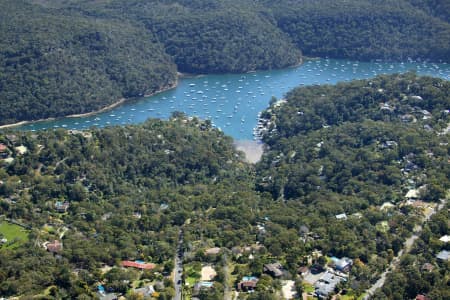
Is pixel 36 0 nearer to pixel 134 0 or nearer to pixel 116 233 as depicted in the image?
pixel 134 0

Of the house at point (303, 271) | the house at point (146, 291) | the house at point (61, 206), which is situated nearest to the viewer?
the house at point (146, 291)

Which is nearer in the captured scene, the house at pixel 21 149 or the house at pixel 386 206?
the house at pixel 386 206

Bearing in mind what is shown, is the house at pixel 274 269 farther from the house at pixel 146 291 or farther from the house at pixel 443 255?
the house at pixel 443 255

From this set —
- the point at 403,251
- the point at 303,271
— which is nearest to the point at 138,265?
the point at 303,271

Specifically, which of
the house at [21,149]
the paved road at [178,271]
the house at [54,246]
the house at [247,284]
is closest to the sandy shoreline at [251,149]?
the house at [21,149]

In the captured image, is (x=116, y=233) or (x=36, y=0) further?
(x=36, y=0)

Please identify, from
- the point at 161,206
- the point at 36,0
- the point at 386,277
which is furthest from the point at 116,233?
the point at 36,0

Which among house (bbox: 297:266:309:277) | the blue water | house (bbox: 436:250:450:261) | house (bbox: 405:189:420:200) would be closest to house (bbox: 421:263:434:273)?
house (bbox: 436:250:450:261)

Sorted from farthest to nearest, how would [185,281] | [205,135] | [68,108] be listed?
[68,108]
[205,135]
[185,281]
